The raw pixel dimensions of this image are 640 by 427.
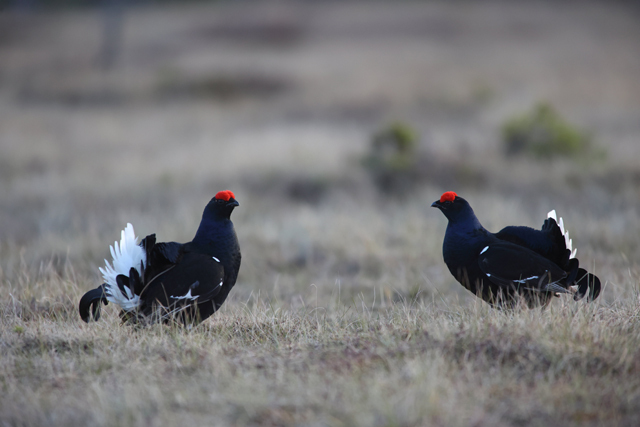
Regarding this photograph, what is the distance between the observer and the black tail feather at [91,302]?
370 centimetres

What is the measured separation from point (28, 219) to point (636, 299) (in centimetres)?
898

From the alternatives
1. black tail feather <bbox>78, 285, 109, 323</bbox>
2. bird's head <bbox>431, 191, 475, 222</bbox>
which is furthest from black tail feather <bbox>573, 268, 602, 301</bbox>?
black tail feather <bbox>78, 285, 109, 323</bbox>

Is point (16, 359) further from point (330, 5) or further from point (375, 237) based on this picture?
point (330, 5)

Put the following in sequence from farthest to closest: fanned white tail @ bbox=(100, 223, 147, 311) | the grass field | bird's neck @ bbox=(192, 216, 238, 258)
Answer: bird's neck @ bbox=(192, 216, 238, 258), fanned white tail @ bbox=(100, 223, 147, 311), the grass field

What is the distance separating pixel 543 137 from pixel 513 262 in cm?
850

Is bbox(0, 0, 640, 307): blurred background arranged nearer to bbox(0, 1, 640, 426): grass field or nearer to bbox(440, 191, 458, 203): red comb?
bbox(0, 1, 640, 426): grass field

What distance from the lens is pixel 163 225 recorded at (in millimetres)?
8148

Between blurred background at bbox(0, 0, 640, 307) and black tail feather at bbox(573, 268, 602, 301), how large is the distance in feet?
2.02

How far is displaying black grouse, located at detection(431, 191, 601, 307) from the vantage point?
12.7ft

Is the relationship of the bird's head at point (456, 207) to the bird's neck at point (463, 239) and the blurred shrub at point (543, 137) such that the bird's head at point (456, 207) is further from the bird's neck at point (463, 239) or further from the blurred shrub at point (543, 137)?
the blurred shrub at point (543, 137)

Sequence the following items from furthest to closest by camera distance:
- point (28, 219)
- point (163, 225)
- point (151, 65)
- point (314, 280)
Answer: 1. point (151, 65)
2. point (28, 219)
3. point (163, 225)
4. point (314, 280)

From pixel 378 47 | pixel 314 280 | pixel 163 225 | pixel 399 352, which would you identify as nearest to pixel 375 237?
pixel 314 280

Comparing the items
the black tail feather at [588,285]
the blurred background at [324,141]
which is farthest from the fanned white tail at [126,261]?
the black tail feather at [588,285]

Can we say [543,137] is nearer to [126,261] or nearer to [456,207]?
[456,207]
